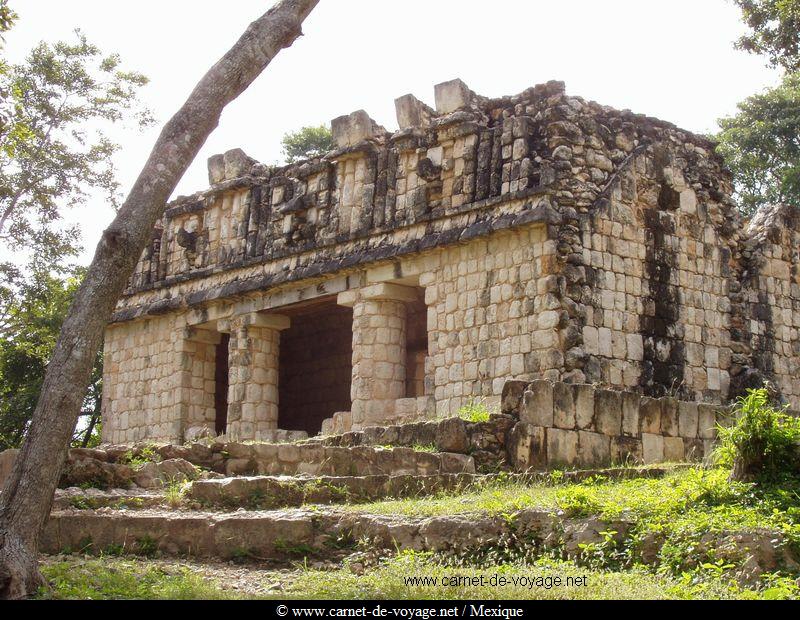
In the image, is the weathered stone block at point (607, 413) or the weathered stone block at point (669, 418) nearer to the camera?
the weathered stone block at point (607, 413)

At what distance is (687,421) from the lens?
11297 millimetres

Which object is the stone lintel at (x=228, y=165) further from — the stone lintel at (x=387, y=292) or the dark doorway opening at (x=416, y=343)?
the stone lintel at (x=387, y=292)

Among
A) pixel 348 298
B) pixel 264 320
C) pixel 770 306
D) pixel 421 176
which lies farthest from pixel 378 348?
pixel 770 306

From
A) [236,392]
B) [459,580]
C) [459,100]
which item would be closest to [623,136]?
[459,100]

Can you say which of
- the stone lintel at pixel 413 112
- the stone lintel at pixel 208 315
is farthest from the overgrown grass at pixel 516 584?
the stone lintel at pixel 208 315

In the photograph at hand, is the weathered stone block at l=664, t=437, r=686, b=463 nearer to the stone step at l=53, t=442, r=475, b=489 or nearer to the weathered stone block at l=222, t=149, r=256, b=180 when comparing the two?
the stone step at l=53, t=442, r=475, b=489

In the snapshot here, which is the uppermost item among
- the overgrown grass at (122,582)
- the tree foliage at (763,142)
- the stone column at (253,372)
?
the tree foliage at (763,142)

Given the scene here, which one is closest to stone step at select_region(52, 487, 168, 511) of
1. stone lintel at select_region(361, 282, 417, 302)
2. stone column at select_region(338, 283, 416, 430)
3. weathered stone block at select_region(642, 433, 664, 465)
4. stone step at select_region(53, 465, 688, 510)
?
stone step at select_region(53, 465, 688, 510)

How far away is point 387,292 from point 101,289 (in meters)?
7.77

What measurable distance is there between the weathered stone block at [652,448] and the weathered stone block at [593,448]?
428mm

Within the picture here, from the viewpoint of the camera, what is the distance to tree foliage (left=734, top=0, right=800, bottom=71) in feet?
57.8

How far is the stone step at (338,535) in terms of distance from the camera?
704 cm

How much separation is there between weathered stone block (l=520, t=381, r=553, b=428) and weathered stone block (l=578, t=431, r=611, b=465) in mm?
379

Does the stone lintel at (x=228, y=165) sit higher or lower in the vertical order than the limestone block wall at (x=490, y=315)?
higher
